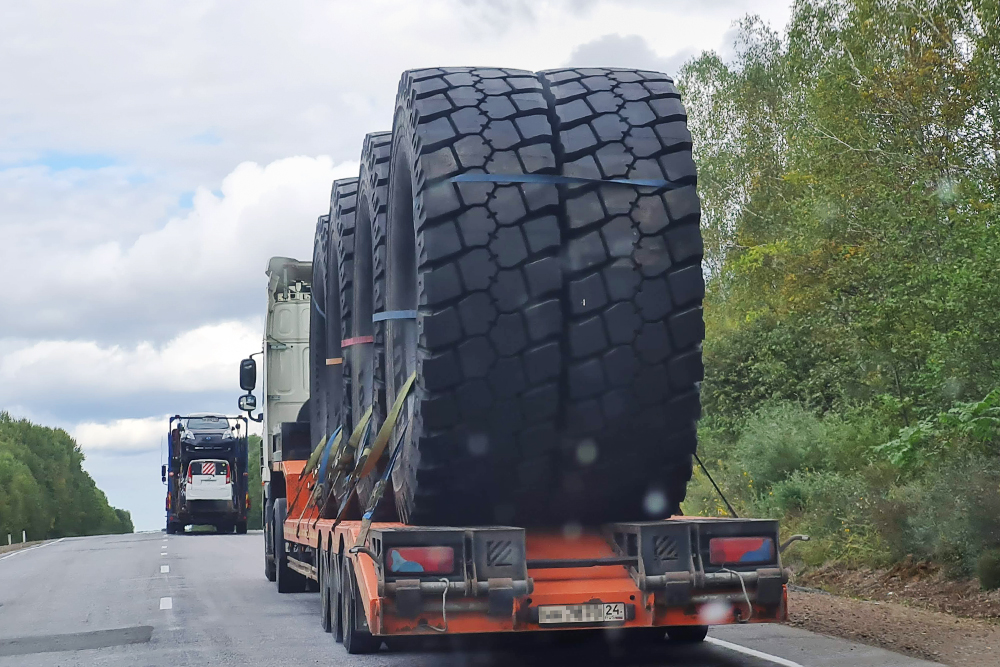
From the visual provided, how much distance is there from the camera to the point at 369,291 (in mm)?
9984

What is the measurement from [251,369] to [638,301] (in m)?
10.5

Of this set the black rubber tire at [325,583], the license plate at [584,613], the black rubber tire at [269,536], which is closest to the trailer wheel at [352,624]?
the black rubber tire at [325,583]

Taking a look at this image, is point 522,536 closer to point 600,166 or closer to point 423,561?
point 423,561

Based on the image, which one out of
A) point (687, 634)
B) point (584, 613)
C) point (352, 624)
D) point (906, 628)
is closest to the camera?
point (584, 613)

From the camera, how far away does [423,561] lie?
693cm

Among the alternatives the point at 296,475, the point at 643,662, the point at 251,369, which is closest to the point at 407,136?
the point at 643,662

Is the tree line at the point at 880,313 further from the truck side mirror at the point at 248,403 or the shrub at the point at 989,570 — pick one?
the truck side mirror at the point at 248,403

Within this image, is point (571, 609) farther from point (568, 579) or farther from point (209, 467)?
point (209, 467)

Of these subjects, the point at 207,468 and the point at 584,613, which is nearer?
the point at 584,613

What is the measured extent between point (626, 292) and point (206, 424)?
35.3 meters

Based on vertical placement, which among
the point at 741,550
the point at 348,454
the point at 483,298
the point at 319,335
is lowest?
the point at 741,550

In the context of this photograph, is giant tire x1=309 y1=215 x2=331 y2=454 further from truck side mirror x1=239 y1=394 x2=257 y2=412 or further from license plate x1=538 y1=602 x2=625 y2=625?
license plate x1=538 y1=602 x2=625 y2=625

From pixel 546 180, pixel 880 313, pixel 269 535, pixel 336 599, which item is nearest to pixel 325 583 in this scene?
pixel 336 599

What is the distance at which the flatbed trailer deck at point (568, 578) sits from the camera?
6879mm
